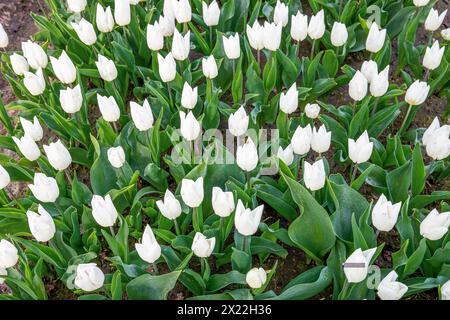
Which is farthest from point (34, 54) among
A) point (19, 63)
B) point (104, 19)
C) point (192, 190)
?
point (192, 190)

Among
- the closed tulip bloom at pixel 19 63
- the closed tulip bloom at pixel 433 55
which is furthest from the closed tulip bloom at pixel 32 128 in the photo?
the closed tulip bloom at pixel 433 55

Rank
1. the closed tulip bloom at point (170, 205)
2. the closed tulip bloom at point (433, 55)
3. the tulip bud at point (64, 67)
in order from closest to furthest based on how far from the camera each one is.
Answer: the closed tulip bloom at point (170, 205)
the tulip bud at point (64, 67)
the closed tulip bloom at point (433, 55)

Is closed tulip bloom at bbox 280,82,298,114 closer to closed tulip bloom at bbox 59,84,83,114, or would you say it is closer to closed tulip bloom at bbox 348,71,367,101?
closed tulip bloom at bbox 348,71,367,101

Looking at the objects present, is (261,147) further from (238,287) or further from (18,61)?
(18,61)

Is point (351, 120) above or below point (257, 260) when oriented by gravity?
above

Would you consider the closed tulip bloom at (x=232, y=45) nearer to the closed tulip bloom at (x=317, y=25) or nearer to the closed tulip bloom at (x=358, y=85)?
the closed tulip bloom at (x=317, y=25)

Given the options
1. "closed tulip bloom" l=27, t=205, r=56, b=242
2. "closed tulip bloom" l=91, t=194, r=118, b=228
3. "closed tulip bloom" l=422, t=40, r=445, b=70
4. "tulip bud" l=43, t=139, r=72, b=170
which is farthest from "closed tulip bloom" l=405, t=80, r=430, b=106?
"closed tulip bloom" l=27, t=205, r=56, b=242
